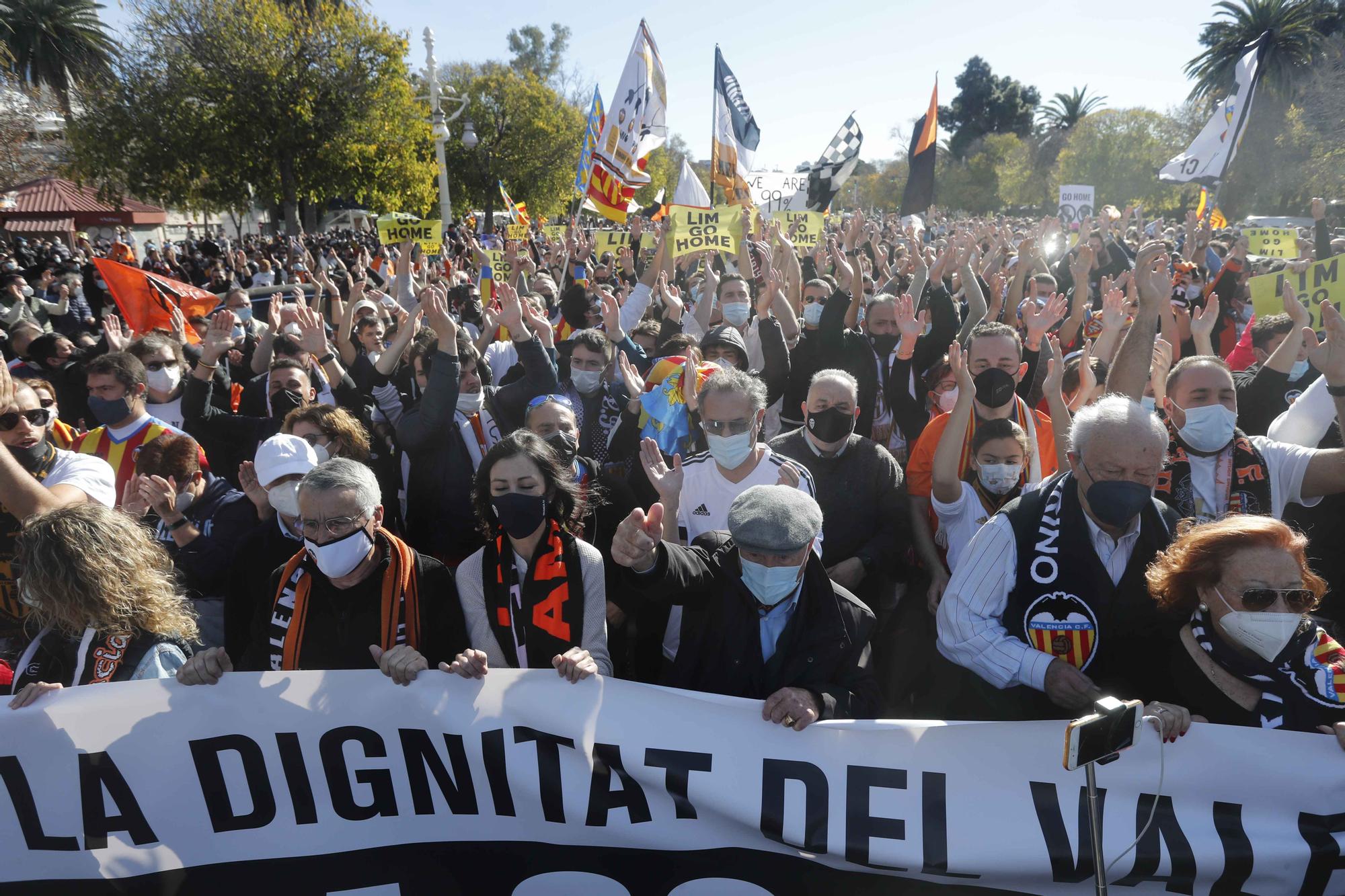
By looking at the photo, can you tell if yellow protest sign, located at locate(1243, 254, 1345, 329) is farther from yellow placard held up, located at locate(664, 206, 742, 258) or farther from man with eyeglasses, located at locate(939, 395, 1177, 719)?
yellow placard held up, located at locate(664, 206, 742, 258)

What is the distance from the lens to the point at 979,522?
3.59 metres

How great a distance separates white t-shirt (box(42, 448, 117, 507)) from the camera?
10.8ft

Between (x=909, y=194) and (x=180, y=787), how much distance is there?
10888mm

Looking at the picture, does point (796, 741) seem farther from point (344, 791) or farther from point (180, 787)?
point (180, 787)

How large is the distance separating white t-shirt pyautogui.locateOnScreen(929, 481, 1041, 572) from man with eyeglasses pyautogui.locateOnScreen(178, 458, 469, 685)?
2.00 metres

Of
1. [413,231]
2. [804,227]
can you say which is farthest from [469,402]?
[413,231]

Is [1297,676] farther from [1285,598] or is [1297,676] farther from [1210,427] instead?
[1210,427]

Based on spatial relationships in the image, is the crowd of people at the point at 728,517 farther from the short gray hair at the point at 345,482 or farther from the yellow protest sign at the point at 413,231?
the yellow protest sign at the point at 413,231

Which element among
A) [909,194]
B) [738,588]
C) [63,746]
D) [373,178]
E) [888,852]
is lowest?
[888,852]

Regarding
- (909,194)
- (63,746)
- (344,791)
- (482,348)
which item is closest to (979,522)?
(344,791)

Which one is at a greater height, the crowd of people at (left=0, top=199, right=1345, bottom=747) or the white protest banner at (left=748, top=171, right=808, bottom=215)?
the white protest banner at (left=748, top=171, right=808, bottom=215)

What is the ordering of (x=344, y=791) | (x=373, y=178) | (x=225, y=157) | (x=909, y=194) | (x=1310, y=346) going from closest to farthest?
(x=344, y=791), (x=1310, y=346), (x=909, y=194), (x=225, y=157), (x=373, y=178)

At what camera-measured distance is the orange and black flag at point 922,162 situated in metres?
11.3

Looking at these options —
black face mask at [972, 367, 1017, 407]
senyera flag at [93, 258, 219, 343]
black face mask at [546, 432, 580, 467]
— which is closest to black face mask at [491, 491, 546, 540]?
black face mask at [546, 432, 580, 467]
